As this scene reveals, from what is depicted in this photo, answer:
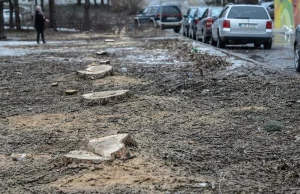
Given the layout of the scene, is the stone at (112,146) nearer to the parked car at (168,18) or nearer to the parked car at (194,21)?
the parked car at (194,21)

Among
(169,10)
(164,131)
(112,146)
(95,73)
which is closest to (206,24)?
(95,73)

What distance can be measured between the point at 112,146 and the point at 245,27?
1431 centimetres

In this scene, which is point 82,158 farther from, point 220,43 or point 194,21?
point 194,21

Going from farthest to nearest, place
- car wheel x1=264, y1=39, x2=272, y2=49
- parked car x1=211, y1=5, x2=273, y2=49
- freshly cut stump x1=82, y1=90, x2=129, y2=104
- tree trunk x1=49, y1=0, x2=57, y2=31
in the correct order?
tree trunk x1=49, y1=0, x2=57, y2=31, car wheel x1=264, y1=39, x2=272, y2=49, parked car x1=211, y1=5, x2=273, y2=49, freshly cut stump x1=82, y1=90, x2=129, y2=104

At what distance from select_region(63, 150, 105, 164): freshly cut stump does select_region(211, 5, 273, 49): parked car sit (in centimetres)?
1439

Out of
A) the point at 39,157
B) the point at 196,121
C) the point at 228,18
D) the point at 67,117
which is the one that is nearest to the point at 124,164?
the point at 39,157

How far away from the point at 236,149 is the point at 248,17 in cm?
1436

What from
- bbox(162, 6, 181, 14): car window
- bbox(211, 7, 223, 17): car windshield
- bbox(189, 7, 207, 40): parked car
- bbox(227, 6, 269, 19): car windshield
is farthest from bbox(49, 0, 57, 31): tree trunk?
bbox(227, 6, 269, 19): car windshield

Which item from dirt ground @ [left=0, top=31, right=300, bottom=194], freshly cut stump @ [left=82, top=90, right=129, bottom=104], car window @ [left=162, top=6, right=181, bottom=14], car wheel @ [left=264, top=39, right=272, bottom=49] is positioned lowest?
car wheel @ [left=264, top=39, right=272, bottom=49]

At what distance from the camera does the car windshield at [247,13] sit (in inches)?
750

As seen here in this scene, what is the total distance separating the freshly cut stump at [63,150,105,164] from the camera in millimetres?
4914

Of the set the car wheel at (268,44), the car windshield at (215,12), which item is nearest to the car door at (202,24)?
the car windshield at (215,12)

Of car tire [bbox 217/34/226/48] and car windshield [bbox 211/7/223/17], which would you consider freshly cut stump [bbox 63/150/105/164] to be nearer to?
car tire [bbox 217/34/226/48]

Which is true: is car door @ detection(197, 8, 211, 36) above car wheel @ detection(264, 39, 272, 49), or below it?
above
